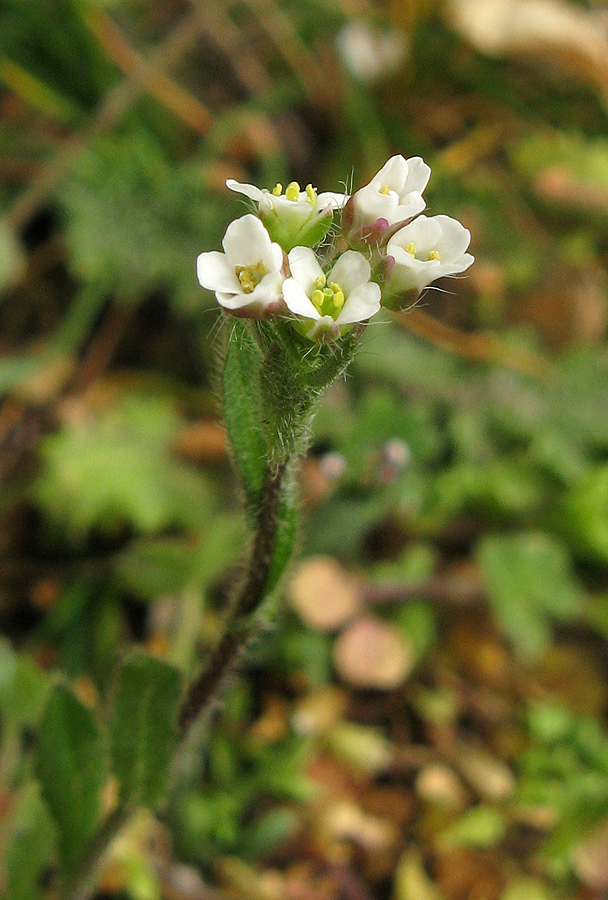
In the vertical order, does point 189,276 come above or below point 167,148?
below

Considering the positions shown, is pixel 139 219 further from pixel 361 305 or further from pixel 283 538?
pixel 361 305

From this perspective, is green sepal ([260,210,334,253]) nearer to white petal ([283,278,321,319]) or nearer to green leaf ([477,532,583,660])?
white petal ([283,278,321,319])

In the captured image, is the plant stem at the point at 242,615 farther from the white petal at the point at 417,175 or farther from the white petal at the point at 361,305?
the white petal at the point at 417,175

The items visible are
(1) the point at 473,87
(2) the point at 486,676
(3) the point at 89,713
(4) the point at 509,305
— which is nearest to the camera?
(3) the point at 89,713

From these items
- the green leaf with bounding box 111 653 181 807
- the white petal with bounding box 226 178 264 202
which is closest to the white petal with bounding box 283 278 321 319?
the white petal with bounding box 226 178 264 202

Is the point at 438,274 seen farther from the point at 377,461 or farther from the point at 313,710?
the point at 313,710

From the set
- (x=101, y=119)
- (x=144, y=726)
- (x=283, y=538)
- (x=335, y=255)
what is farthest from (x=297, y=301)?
(x=101, y=119)

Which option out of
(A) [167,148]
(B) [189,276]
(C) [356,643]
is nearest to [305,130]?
(A) [167,148]
